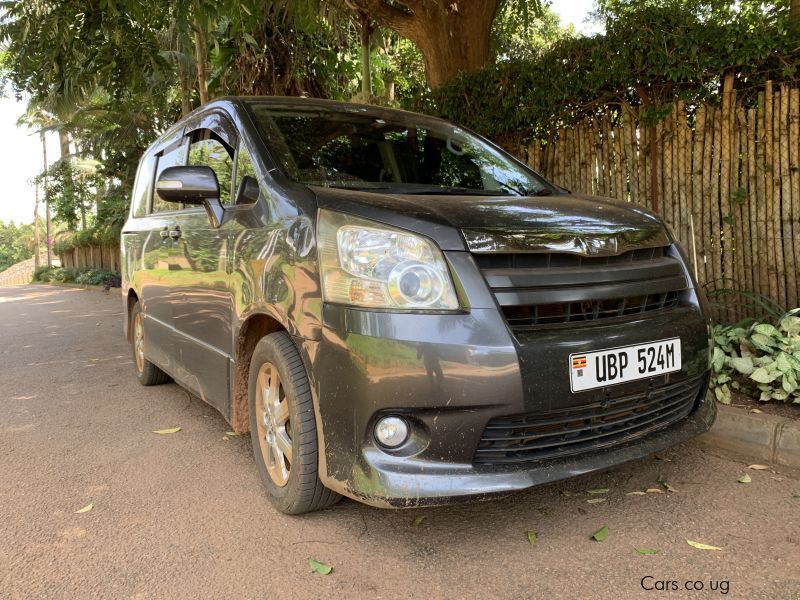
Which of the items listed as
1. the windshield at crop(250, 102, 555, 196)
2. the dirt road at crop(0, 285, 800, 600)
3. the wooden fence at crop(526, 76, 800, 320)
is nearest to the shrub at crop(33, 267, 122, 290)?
the wooden fence at crop(526, 76, 800, 320)

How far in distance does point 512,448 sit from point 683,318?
950 millimetres

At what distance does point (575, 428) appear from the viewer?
7.43 ft

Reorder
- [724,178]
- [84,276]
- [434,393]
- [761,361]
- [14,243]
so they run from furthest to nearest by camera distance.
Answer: [14,243] → [84,276] → [724,178] → [761,361] → [434,393]

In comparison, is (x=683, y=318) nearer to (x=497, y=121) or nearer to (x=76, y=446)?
(x=76, y=446)

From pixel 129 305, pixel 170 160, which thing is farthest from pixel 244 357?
pixel 129 305

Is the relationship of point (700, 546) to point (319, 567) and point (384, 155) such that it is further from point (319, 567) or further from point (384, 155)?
point (384, 155)

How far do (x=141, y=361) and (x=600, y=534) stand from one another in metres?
3.94

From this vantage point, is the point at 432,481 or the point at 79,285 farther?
the point at 79,285

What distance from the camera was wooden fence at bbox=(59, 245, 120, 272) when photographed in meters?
21.2

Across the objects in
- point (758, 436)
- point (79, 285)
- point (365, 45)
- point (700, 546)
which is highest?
point (365, 45)

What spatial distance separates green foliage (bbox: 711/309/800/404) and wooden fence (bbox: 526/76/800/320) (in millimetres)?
Result: 869

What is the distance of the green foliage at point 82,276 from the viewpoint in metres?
19.4

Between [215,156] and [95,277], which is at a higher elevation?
[215,156]

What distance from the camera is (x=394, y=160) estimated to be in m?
3.28
